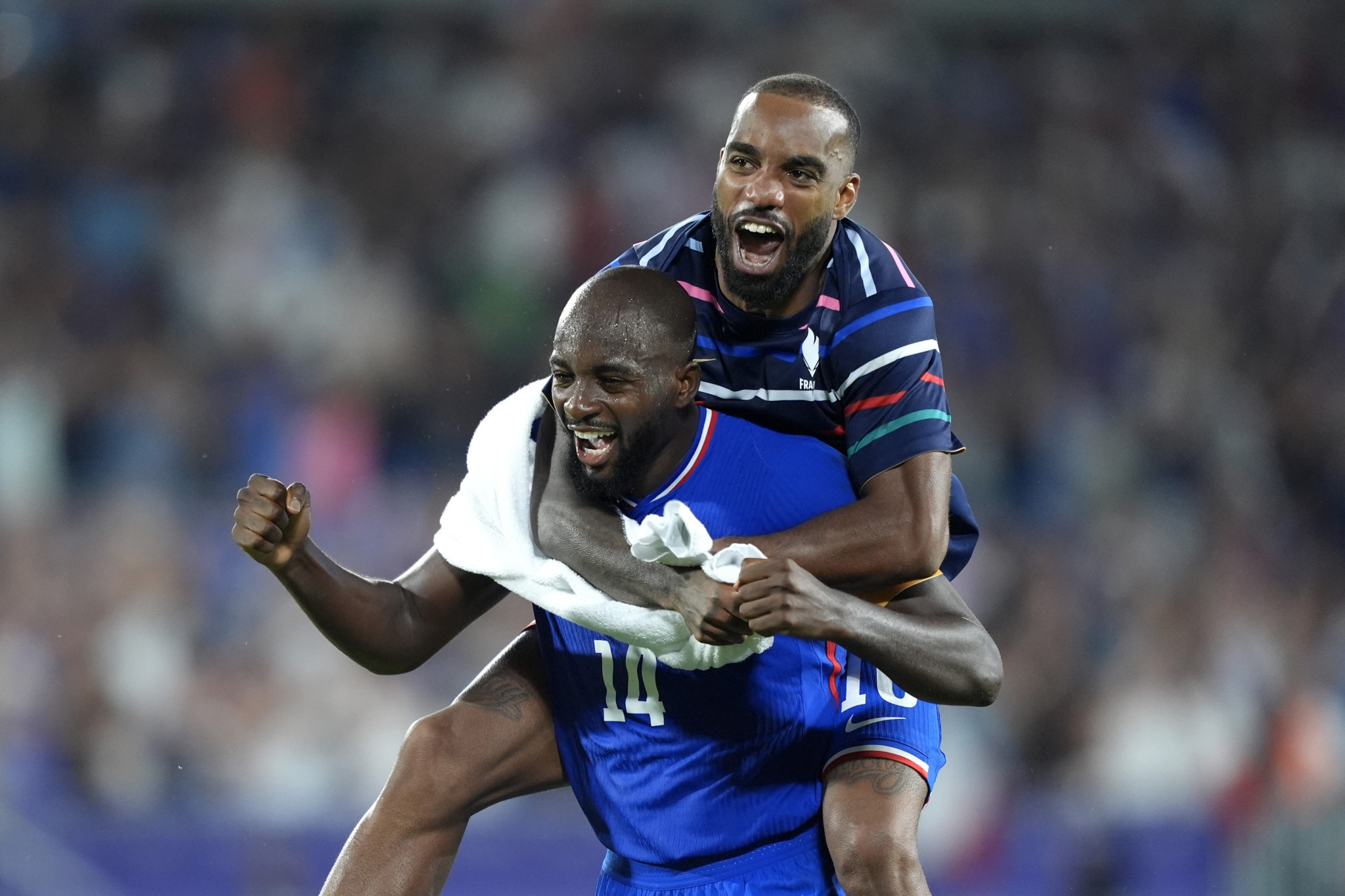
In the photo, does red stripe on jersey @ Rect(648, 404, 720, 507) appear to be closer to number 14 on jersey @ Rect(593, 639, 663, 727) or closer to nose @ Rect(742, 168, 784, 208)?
number 14 on jersey @ Rect(593, 639, 663, 727)

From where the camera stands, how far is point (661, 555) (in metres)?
2.70

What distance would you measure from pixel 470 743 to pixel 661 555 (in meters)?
0.76

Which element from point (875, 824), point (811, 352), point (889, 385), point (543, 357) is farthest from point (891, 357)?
point (543, 357)

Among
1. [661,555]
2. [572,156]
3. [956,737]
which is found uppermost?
→ [572,156]

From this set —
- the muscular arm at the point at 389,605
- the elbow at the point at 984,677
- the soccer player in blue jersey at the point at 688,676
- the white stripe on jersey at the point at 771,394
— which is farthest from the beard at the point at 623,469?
the elbow at the point at 984,677

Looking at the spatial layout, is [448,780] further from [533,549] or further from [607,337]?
[607,337]

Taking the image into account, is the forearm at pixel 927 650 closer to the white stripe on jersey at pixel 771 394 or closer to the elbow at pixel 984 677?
the elbow at pixel 984 677

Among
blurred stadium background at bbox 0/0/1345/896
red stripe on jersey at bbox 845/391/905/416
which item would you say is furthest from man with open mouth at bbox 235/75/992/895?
blurred stadium background at bbox 0/0/1345/896

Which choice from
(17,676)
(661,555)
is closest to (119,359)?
(17,676)

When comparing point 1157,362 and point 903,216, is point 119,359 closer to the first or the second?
point 903,216

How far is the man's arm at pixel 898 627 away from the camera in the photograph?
2561mm

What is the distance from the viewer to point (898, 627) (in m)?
Result: 2.76

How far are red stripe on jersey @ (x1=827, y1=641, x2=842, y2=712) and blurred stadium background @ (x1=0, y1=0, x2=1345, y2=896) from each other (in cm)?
276

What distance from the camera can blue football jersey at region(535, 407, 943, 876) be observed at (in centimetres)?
304
